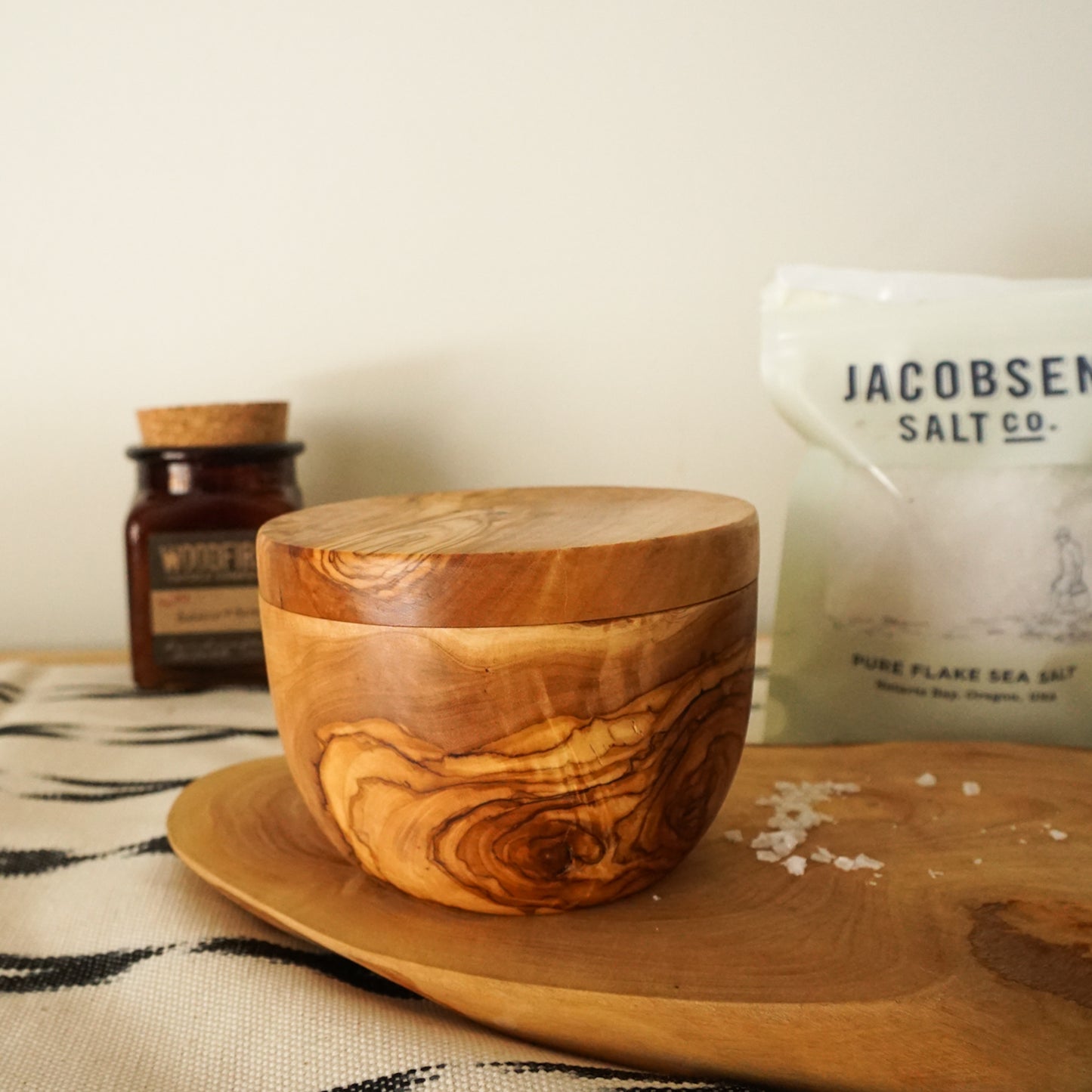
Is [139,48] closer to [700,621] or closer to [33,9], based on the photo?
[33,9]

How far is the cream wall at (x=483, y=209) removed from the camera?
74 centimetres

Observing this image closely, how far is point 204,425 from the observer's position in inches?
28.0

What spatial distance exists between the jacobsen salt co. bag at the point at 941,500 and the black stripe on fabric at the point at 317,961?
31 centimetres

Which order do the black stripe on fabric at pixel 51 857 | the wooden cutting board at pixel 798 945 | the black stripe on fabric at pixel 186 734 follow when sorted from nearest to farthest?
1. the wooden cutting board at pixel 798 945
2. the black stripe on fabric at pixel 51 857
3. the black stripe on fabric at pixel 186 734

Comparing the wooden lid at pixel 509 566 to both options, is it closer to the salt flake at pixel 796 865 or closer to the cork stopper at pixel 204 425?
the salt flake at pixel 796 865

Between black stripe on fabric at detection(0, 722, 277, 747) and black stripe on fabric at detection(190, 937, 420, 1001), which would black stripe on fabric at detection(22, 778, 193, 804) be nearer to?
black stripe on fabric at detection(0, 722, 277, 747)

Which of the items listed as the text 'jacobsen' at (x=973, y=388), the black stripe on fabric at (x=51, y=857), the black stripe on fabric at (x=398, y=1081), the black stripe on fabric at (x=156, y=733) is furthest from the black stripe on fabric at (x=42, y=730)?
the text 'jacobsen' at (x=973, y=388)

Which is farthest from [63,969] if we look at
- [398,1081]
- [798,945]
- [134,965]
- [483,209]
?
[483,209]

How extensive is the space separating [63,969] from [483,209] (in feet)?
1.90

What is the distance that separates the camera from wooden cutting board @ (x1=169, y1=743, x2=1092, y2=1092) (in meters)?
0.31

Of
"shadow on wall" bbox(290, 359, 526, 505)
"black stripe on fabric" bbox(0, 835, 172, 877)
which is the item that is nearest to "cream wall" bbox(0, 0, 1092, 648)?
"shadow on wall" bbox(290, 359, 526, 505)

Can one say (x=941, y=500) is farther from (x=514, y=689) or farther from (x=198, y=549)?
(x=198, y=549)

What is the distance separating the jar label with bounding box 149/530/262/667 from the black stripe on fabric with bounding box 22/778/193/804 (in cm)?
16

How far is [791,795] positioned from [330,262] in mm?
531
